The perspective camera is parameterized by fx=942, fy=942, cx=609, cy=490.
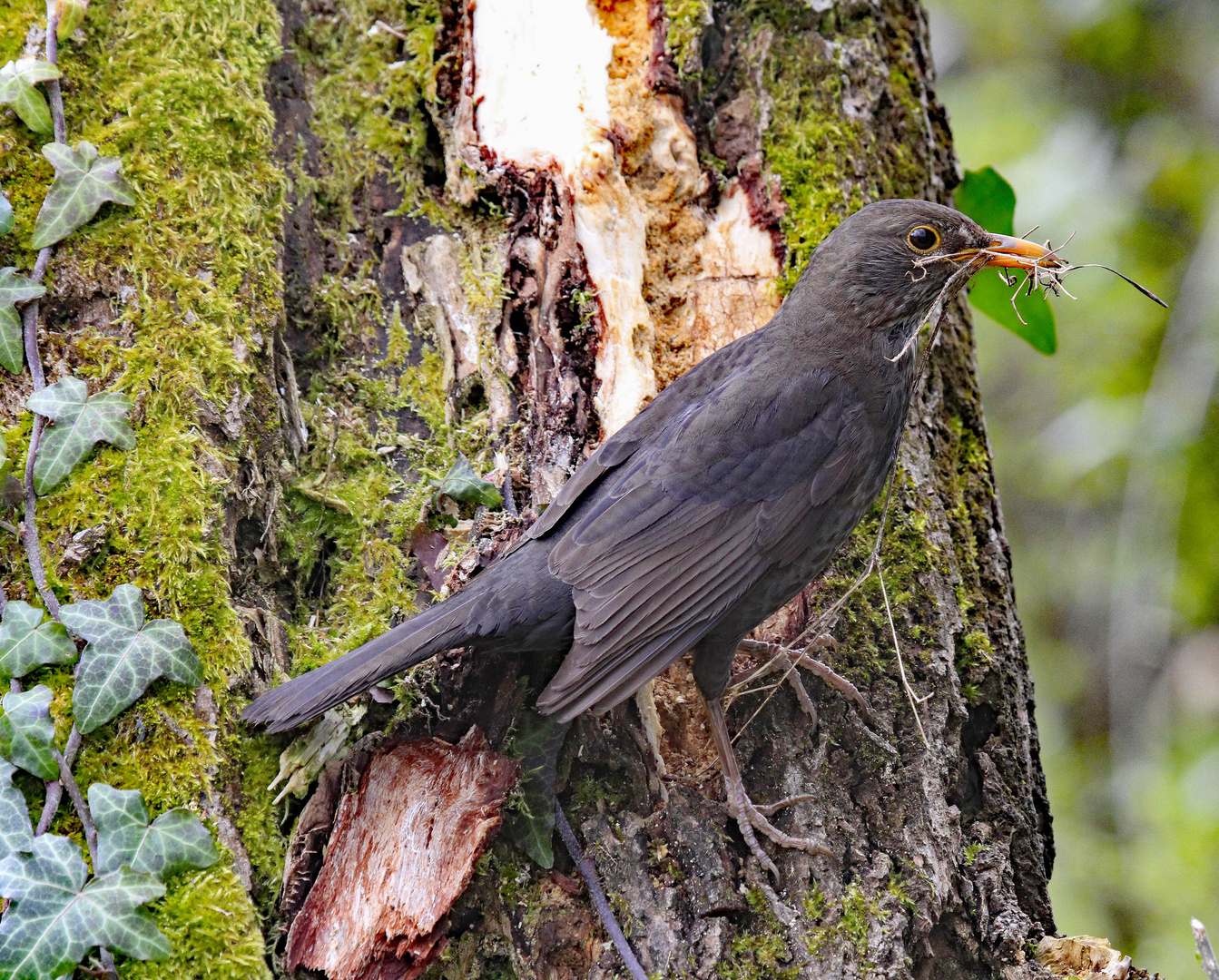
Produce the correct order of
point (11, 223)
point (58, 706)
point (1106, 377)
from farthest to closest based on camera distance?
point (1106, 377) < point (11, 223) < point (58, 706)

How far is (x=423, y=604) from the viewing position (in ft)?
9.09

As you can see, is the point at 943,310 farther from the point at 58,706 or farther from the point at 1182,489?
the point at 58,706

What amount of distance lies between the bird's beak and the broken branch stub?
2.14 meters

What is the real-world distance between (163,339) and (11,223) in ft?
1.72

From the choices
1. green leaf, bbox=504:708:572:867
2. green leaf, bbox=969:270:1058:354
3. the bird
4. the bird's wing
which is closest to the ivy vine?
the bird

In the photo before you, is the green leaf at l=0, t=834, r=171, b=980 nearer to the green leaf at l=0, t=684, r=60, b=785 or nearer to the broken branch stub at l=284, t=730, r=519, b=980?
the green leaf at l=0, t=684, r=60, b=785

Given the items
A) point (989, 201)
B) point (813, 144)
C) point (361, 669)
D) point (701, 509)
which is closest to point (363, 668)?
point (361, 669)

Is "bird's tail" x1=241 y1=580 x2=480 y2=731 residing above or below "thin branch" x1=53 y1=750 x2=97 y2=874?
above

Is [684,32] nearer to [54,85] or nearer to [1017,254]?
[1017,254]

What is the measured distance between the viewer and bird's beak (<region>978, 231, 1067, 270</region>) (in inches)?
115

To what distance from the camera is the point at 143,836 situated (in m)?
2.12

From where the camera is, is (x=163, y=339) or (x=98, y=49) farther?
(x=98, y=49)

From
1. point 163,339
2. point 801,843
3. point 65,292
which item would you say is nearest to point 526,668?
point 801,843

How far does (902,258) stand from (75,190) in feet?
8.17
